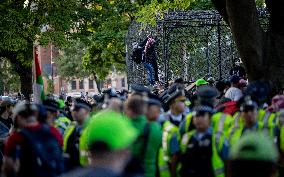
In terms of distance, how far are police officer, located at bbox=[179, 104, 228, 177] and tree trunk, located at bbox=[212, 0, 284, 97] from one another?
620 cm

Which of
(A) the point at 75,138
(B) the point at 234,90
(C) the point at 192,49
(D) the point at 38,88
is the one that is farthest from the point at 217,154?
(C) the point at 192,49

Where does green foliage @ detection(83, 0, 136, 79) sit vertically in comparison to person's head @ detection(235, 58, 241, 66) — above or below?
above

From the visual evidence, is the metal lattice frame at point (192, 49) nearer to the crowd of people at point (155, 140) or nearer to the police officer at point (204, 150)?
the crowd of people at point (155, 140)

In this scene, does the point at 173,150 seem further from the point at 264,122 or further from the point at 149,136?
the point at 264,122

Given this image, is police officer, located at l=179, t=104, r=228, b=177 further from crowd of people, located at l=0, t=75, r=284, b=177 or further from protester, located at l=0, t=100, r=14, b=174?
protester, located at l=0, t=100, r=14, b=174

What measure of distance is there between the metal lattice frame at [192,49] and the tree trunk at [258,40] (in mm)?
8925

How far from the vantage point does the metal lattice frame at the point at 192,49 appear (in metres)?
24.8

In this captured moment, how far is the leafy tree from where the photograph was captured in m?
32.8

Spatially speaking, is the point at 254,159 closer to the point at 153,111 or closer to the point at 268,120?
the point at 153,111

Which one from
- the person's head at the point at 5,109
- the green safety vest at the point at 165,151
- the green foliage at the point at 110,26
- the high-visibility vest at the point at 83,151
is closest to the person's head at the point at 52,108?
the high-visibility vest at the point at 83,151

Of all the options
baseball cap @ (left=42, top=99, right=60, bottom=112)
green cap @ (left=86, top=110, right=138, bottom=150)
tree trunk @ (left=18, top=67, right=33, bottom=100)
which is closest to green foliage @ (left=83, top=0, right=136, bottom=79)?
tree trunk @ (left=18, top=67, right=33, bottom=100)

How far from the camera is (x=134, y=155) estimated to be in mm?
7664

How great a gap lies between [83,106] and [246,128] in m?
2.59

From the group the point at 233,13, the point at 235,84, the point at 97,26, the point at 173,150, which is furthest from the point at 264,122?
the point at 97,26
